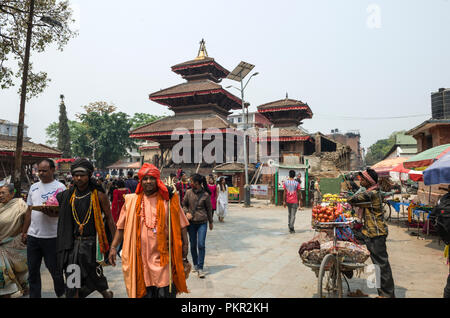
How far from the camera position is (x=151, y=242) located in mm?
2857

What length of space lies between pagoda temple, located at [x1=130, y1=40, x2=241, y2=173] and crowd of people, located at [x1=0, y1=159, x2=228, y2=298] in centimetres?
1833

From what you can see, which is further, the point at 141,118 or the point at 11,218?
the point at 141,118

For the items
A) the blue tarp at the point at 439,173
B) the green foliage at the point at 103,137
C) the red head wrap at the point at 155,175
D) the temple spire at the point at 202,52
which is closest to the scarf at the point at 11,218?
the red head wrap at the point at 155,175

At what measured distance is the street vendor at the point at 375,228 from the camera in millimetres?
3895

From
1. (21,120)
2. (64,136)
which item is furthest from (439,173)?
(64,136)

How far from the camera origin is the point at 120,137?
4609cm

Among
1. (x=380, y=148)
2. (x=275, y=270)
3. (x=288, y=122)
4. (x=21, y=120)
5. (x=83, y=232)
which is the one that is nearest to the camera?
(x=83, y=232)

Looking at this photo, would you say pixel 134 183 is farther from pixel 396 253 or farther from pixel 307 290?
pixel 396 253

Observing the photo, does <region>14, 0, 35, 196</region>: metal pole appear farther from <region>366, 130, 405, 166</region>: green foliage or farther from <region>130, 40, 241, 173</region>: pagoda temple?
<region>366, 130, 405, 166</region>: green foliage

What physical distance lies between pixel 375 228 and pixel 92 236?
3653 mm

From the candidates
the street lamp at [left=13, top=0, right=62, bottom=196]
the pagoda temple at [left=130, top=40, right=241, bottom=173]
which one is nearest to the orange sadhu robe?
the street lamp at [left=13, top=0, right=62, bottom=196]

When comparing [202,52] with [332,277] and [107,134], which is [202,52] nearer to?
[107,134]

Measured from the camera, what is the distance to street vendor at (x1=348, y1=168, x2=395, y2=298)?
389 centimetres
